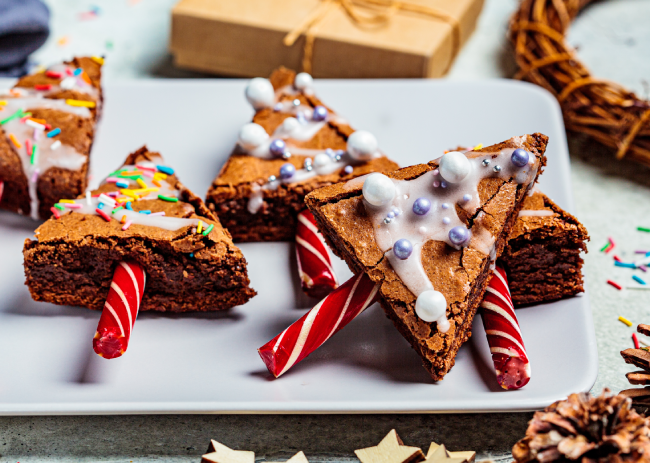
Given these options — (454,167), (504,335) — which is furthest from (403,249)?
(504,335)

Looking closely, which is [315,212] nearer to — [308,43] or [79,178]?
[79,178]

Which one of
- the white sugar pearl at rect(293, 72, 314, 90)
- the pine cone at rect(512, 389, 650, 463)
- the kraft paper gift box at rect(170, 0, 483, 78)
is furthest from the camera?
the kraft paper gift box at rect(170, 0, 483, 78)

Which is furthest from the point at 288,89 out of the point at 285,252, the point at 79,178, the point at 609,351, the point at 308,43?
the point at 609,351

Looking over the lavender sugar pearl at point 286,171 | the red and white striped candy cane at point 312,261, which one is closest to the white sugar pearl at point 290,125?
the lavender sugar pearl at point 286,171

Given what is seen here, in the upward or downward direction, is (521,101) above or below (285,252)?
above

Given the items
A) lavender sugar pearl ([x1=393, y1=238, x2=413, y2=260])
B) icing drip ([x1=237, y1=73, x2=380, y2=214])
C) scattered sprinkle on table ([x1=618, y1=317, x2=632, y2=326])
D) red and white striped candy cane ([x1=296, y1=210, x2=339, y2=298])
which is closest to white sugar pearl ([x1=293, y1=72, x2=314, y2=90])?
icing drip ([x1=237, y1=73, x2=380, y2=214])

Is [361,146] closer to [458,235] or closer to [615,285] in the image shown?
[458,235]

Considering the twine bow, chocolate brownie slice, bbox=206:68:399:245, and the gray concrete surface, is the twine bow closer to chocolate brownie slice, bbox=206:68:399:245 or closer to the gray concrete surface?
the gray concrete surface
